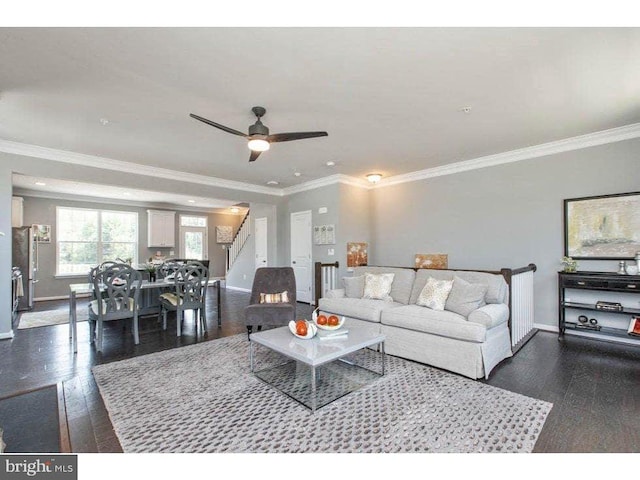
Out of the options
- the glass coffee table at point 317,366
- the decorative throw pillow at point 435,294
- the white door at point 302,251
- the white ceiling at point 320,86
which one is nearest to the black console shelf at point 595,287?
the decorative throw pillow at point 435,294

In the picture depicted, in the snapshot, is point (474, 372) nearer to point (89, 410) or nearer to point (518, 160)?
point (89, 410)

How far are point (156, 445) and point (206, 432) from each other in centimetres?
29

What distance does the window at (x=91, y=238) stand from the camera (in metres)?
7.86

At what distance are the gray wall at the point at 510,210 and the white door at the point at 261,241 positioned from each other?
11.1 feet

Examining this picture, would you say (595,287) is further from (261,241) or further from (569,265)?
(261,241)

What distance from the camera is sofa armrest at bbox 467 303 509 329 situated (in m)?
2.95

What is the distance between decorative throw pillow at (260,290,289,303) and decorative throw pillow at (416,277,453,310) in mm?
1829

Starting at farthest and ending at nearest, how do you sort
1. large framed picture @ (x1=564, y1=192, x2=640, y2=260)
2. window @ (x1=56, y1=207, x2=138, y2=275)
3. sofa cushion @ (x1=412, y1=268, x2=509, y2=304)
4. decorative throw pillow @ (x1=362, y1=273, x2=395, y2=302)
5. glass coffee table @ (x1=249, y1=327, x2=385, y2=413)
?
window @ (x1=56, y1=207, x2=138, y2=275) < decorative throw pillow @ (x1=362, y1=273, x2=395, y2=302) < large framed picture @ (x1=564, y1=192, x2=640, y2=260) < sofa cushion @ (x1=412, y1=268, x2=509, y2=304) < glass coffee table @ (x1=249, y1=327, x2=385, y2=413)

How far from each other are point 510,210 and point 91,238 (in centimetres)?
987

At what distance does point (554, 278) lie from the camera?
14.5 feet

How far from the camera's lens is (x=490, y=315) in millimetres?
3006

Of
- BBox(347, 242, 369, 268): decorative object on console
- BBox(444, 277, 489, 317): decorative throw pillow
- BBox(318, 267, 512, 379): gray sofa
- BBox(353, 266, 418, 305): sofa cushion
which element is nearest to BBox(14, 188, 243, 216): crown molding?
BBox(347, 242, 369, 268): decorative object on console

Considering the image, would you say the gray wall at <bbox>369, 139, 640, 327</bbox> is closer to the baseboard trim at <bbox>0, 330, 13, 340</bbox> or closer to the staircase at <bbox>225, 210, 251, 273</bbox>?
the staircase at <bbox>225, 210, 251, 273</bbox>
